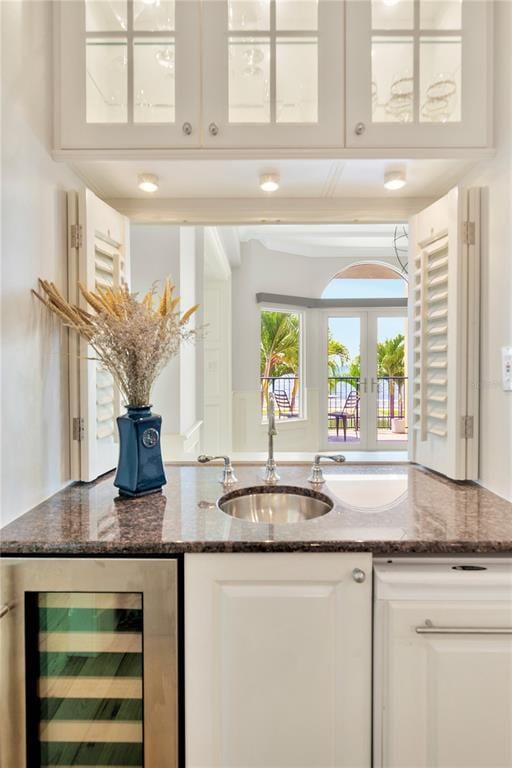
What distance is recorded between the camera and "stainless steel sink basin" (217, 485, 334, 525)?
144 cm

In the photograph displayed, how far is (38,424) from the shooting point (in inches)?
49.4

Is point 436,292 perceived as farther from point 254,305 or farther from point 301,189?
point 254,305

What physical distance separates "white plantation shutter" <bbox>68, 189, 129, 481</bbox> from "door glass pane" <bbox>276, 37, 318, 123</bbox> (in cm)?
73

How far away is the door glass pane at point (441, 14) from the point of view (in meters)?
1.32

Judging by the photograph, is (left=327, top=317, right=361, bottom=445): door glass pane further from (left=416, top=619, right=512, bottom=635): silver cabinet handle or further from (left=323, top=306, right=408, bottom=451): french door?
(left=416, top=619, right=512, bottom=635): silver cabinet handle

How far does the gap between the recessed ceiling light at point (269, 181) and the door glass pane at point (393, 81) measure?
1.22ft

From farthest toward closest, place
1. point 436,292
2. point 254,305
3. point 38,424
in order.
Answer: point 254,305, point 436,292, point 38,424

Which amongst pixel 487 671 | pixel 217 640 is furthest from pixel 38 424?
pixel 487 671

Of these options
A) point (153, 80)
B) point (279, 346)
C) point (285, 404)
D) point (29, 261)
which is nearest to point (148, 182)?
point (153, 80)

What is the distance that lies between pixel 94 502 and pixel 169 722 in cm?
63

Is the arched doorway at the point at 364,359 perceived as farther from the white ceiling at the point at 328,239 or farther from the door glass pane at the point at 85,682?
the door glass pane at the point at 85,682

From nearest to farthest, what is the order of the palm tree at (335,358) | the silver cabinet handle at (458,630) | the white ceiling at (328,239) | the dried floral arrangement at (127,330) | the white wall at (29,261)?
1. the silver cabinet handle at (458,630)
2. the white wall at (29,261)
3. the dried floral arrangement at (127,330)
4. the white ceiling at (328,239)
5. the palm tree at (335,358)

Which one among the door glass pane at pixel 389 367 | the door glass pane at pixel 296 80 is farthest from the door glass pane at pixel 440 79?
the door glass pane at pixel 389 367

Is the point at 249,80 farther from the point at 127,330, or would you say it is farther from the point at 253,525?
the point at 253,525
